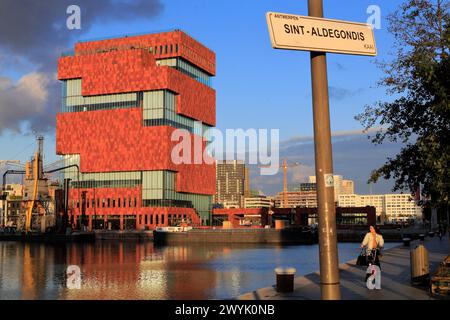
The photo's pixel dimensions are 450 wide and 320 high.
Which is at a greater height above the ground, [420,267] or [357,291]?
[420,267]

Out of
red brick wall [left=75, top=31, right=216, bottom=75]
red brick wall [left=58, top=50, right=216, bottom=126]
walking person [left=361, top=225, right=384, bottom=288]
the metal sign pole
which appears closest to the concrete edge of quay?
walking person [left=361, top=225, right=384, bottom=288]

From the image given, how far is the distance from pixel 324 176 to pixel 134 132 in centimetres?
14108

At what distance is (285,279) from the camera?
18750 mm

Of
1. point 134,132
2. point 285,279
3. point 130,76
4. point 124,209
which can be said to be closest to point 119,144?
point 134,132

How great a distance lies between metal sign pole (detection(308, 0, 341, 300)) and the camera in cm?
744

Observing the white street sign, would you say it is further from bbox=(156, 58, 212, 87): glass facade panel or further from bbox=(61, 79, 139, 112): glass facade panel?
bbox=(156, 58, 212, 87): glass facade panel

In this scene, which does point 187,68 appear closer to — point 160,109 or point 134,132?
point 160,109

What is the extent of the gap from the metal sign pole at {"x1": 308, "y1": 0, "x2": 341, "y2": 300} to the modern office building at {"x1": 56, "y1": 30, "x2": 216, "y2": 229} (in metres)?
136

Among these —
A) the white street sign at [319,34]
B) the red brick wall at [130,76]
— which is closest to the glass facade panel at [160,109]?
the red brick wall at [130,76]

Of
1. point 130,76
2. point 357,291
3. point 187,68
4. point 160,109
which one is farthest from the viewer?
point 187,68

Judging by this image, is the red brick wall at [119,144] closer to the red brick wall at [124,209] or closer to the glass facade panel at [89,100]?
the glass facade panel at [89,100]
